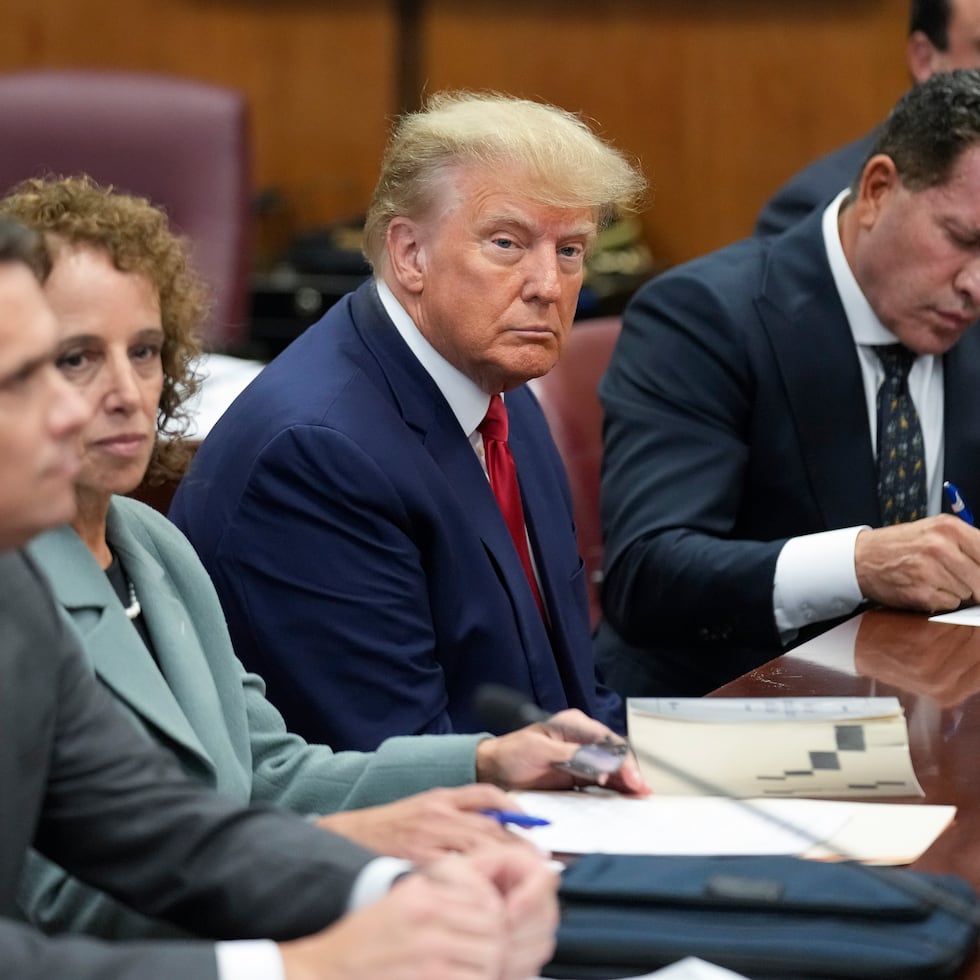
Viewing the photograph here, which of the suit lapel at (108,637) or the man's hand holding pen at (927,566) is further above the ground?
the suit lapel at (108,637)

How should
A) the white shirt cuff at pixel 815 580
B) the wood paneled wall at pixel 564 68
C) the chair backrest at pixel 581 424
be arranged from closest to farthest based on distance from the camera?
the white shirt cuff at pixel 815 580 < the chair backrest at pixel 581 424 < the wood paneled wall at pixel 564 68

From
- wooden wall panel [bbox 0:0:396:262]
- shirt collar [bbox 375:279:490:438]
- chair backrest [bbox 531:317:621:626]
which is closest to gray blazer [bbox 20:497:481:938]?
shirt collar [bbox 375:279:490:438]

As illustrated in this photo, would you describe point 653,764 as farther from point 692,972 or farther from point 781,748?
point 692,972

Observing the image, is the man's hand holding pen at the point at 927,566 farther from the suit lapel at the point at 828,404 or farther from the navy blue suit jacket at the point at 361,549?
the navy blue suit jacket at the point at 361,549

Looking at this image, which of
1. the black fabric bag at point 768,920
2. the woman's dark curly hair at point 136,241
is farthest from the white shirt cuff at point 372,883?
the woman's dark curly hair at point 136,241

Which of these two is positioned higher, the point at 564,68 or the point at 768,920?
the point at 564,68

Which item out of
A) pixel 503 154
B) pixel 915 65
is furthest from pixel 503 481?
pixel 915 65

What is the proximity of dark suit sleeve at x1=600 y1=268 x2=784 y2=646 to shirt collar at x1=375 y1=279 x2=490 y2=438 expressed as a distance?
0.46 meters

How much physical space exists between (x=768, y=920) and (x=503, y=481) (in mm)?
1041

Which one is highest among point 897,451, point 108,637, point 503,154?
point 503,154

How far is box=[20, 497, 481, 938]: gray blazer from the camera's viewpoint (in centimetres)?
144

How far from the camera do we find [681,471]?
2.59m

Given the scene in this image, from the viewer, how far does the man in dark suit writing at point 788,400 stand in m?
2.51

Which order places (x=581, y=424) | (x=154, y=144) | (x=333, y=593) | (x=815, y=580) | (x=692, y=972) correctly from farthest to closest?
(x=154, y=144)
(x=581, y=424)
(x=815, y=580)
(x=333, y=593)
(x=692, y=972)
